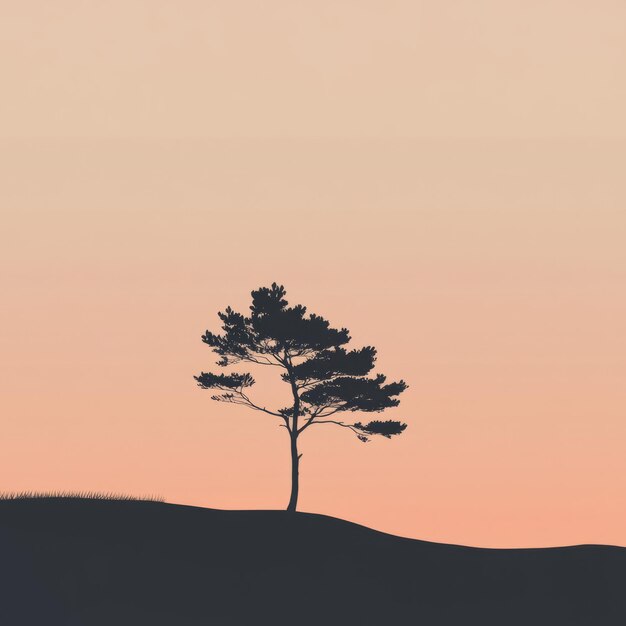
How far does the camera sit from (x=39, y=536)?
6369cm

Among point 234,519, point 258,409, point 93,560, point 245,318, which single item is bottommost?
point 93,560

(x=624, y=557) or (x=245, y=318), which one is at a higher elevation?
(x=245, y=318)

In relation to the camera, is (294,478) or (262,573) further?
(294,478)

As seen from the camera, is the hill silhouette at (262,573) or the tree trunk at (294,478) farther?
the tree trunk at (294,478)

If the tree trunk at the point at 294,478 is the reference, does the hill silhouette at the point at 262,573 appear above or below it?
below

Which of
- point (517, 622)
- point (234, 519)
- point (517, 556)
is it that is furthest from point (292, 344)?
point (517, 622)

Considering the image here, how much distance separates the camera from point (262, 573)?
64.0 m

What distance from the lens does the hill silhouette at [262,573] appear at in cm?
5878

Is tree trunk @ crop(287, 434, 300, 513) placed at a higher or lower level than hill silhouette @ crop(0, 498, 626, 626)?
higher

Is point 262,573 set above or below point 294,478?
below

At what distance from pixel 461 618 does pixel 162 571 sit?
45.8 ft

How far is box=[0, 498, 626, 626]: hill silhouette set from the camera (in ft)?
193

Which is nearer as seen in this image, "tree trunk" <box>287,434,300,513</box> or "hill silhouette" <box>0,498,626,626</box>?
"hill silhouette" <box>0,498,626,626</box>

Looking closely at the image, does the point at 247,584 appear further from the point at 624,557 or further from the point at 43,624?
the point at 624,557
